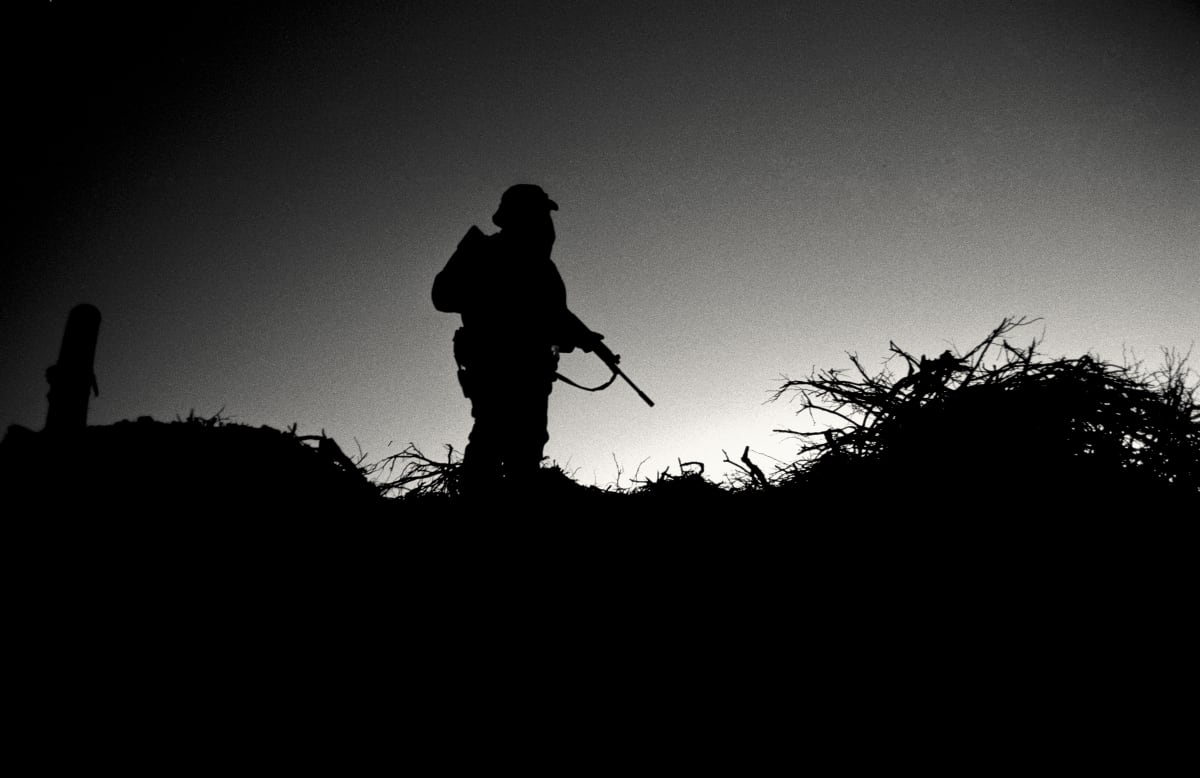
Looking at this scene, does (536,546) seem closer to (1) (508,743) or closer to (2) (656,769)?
(1) (508,743)

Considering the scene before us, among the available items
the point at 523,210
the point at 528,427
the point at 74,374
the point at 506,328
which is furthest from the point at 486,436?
the point at 74,374

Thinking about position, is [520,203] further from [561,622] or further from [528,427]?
[561,622]

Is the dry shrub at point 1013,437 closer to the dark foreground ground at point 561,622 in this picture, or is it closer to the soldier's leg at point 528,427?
the dark foreground ground at point 561,622

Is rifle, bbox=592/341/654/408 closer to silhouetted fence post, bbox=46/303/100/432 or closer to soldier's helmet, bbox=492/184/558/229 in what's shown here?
soldier's helmet, bbox=492/184/558/229

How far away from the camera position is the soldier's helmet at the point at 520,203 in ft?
14.6

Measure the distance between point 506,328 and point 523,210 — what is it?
0.87m

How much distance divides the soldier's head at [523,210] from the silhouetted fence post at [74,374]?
2.52 m

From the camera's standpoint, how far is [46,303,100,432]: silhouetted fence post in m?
2.48

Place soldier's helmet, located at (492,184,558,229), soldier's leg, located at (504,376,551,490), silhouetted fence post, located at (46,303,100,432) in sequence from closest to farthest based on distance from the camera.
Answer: silhouetted fence post, located at (46,303,100,432) → soldier's leg, located at (504,376,551,490) → soldier's helmet, located at (492,184,558,229)

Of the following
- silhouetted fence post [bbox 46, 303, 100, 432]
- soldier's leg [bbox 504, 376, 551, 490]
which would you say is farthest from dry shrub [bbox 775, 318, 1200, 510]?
silhouetted fence post [bbox 46, 303, 100, 432]

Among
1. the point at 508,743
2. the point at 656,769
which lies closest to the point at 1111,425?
the point at 656,769

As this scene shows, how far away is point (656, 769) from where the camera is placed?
161 cm

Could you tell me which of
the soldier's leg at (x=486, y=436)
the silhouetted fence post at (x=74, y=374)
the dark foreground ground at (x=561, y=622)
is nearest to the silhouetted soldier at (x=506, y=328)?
the soldier's leg at (x=486, y=436)

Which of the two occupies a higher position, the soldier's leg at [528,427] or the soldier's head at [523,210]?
the soldier's head at [523,210]
